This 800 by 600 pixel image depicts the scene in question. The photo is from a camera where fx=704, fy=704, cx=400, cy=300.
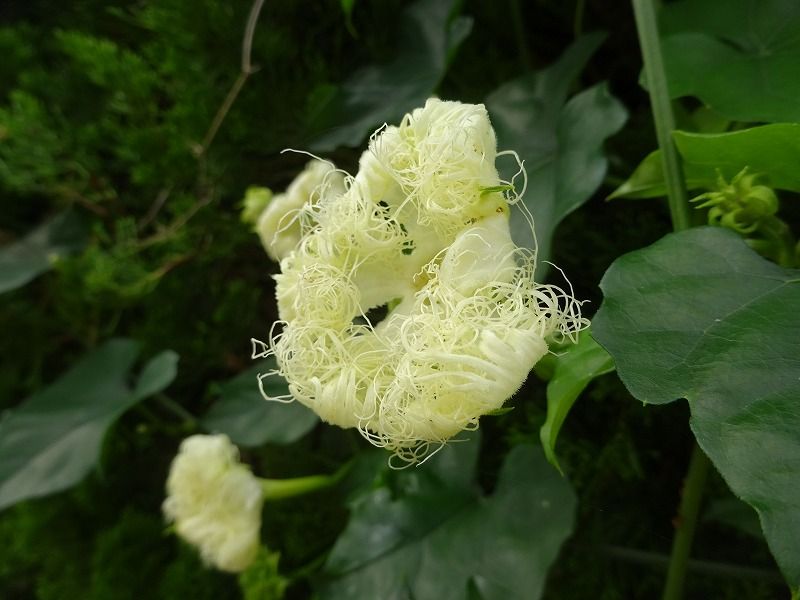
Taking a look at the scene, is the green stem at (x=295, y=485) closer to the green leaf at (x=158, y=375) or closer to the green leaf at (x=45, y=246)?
the green leaf at (x=158, y=375)

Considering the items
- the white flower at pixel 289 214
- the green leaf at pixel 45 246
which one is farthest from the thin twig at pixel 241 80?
the green leaf at pixel 45 246

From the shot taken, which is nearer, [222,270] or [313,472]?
[313,472]

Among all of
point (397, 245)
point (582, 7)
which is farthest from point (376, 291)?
point (582, 7)

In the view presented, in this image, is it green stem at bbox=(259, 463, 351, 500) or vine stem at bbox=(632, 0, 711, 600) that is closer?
vine stem at bbox=(632, 0, 711, 600)

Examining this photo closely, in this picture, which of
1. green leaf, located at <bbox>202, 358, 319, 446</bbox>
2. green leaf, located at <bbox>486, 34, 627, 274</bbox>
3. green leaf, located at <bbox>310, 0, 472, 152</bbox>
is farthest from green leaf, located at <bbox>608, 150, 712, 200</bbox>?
green leaf, located at <bbox>202, 358, 319, 446</bbox>

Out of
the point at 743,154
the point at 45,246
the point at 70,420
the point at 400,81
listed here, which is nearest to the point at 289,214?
the point at 400,81

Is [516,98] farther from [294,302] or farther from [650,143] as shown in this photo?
[294,302]

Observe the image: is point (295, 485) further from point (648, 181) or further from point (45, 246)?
point (45, 246)

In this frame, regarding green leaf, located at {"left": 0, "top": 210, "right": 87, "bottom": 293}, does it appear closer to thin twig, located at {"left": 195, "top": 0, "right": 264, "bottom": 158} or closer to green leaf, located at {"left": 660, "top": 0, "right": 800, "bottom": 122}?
thin twig, located at {"left": 195, "top": 0, "right": 264, "bottom": 158}
